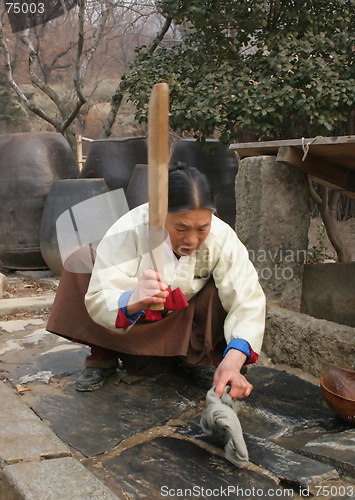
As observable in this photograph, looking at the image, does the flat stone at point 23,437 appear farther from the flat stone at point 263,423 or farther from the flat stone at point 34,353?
the flat stone at point 263,423

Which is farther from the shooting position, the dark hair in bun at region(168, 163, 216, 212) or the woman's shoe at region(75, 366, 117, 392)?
the woman's shoe at region(75, 366, 117, 392)

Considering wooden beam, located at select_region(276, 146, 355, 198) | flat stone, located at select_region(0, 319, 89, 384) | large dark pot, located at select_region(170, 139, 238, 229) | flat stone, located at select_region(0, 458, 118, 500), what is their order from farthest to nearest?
large dark pot, located at select_region(170, 139, 238, 229), wooden beam, located at select_region(276, 146, 355, 198), flat stone, located at select_region(0, 319, 89, 384), flat stone, located at select_region(0, 458, 118, 500)

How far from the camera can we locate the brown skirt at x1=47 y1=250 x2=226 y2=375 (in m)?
2.40

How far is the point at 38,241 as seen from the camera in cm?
648

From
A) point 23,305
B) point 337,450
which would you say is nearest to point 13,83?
point 23,305

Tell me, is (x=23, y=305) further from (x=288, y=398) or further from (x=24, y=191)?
(x=288, y=398)

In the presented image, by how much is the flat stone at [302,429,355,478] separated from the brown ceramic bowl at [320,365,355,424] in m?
0.08

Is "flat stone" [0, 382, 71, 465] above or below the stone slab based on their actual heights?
above

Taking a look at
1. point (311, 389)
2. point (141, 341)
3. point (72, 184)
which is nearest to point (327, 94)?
point (72, 184)

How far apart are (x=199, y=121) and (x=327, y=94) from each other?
4.38ft

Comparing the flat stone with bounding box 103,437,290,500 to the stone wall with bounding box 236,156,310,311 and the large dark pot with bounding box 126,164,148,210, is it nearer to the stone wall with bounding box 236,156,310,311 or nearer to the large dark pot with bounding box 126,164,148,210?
the stone wall with bounding box 236,156,310,311

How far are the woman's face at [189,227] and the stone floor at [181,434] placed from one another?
81cm

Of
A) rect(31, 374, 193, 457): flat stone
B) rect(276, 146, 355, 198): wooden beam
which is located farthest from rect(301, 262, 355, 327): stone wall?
rect(31, 374, 193, 457): flat stone

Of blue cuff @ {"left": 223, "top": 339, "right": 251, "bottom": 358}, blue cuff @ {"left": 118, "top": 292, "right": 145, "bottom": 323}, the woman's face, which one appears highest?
the woman's face
